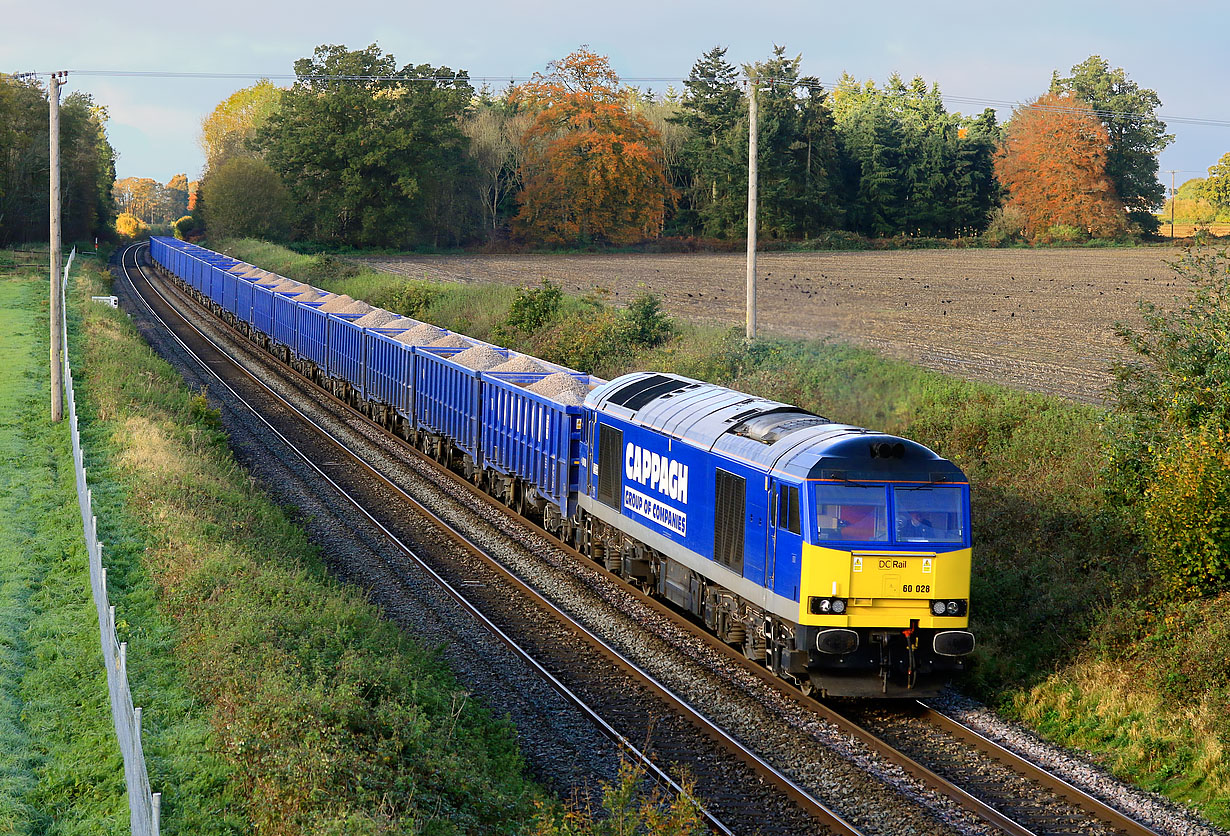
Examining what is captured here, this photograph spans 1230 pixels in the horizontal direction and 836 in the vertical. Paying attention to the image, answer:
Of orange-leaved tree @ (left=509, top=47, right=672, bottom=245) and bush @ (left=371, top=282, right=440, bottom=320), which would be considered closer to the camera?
bush @ (left=371, top=282, right=440, bottom=320)

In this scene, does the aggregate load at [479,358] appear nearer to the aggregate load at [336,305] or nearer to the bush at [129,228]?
the aggregate load at [336,305]

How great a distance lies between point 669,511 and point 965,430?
7.10 meters

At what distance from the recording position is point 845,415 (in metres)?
24.4

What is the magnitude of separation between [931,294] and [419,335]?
25276 millimetres

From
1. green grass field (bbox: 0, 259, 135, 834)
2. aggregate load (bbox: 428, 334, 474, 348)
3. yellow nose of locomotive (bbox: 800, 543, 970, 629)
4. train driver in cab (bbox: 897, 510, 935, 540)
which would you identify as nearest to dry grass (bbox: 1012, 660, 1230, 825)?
yellow nose of locomotive (bbox: 800, 543, 970, 629)

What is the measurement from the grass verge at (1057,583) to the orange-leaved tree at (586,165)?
63.3 metres

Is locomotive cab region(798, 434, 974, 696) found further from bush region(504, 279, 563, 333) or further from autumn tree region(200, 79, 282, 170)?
autumn tree region(200, 79, 282, 170)

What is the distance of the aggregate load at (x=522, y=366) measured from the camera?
26669mm

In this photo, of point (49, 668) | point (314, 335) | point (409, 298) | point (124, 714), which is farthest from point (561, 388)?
point (409, 298)

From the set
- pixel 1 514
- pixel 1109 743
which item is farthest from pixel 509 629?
pixel 1 514

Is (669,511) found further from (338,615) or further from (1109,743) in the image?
(1109,743)

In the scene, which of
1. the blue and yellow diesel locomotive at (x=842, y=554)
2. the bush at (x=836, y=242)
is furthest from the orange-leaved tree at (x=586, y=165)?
the blue and yellow diesel locomotive at (x=842, y=554)

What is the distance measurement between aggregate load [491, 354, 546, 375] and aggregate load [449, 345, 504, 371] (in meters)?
0.29

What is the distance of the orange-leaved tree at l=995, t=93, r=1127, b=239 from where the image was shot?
84.9m
